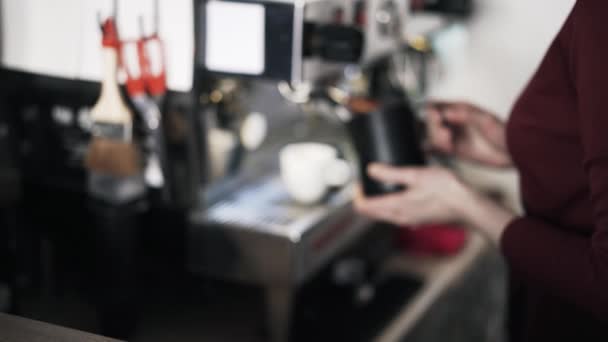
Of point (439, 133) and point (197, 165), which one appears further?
point (439, 133)

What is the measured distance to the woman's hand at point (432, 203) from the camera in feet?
3.42

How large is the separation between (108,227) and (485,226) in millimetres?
538

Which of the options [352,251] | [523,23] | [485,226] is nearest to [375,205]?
[485,226]

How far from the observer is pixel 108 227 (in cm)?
119

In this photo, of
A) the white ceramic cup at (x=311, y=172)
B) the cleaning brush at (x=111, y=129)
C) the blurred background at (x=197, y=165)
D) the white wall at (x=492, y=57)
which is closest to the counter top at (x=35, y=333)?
the blurred background at (x=197, y=165)

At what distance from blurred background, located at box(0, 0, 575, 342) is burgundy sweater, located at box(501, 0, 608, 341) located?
14cm

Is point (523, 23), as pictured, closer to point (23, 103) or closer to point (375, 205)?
point (375, 205)

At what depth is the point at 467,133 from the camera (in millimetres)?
1342

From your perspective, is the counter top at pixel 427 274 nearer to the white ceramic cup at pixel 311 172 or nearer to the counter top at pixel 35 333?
the white ceramic cup at pixel 311 172

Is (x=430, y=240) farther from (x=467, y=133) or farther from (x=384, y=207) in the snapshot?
(x=384, y=207)

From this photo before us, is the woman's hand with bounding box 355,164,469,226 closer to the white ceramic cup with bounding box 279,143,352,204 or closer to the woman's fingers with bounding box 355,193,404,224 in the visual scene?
the woman's fingers with bounding box 355,193,404,224

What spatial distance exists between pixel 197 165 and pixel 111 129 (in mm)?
176

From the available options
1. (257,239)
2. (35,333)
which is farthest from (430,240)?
(35,333)

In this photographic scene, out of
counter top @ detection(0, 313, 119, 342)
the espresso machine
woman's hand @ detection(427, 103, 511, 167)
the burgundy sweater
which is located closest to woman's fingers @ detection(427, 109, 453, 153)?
woman's hand @ detection(427, 103, 511, 167)
